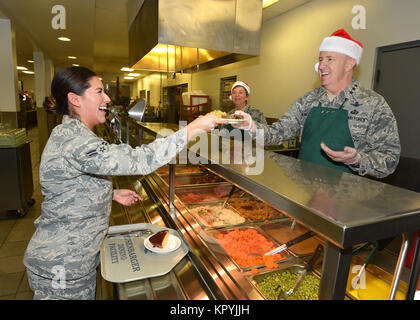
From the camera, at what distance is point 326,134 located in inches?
76.0

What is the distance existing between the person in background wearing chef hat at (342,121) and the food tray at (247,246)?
66 cm

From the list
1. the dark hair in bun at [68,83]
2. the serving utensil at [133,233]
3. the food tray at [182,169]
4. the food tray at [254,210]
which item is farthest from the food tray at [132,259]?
the food tray at [182,169]

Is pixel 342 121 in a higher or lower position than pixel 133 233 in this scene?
higher

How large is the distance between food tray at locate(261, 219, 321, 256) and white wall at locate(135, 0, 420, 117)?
121 inches

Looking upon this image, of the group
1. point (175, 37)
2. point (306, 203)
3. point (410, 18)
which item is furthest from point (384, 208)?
point (410, 18)

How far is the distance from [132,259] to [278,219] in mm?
1026

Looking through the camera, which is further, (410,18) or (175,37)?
(410,18)

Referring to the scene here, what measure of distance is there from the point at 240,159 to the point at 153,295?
700 millimetres

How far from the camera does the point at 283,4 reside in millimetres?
4992
